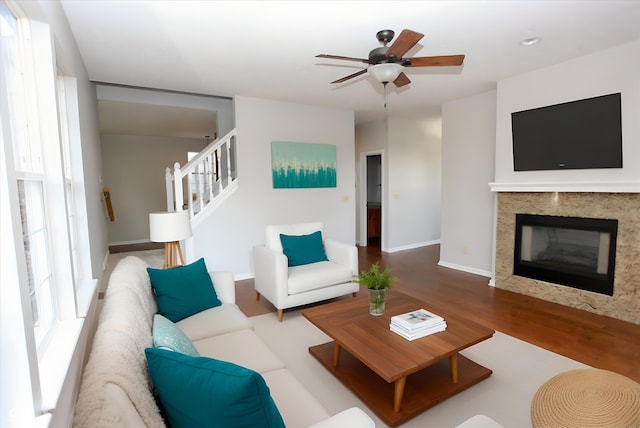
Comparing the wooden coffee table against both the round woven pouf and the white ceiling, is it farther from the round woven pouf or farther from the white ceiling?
the white ceiling

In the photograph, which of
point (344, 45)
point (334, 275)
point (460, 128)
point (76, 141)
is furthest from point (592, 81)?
point (76, 141)

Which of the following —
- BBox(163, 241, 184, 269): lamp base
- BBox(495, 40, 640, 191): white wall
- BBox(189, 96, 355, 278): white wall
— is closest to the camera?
BBox(163, 241, 184, 269): lamp base

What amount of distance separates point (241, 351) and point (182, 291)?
2.43ft

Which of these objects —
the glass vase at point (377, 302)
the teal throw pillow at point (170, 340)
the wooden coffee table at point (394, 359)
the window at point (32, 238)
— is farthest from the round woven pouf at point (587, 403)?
the window at point (32, 238)

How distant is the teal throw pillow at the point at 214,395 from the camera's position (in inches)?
34.3

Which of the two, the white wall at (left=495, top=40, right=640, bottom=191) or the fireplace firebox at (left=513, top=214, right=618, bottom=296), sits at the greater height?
the white wall at (left=495, top=40, right=640, bottom=191)

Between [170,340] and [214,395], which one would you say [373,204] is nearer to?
[170,340]

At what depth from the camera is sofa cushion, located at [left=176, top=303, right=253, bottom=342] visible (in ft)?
6.73

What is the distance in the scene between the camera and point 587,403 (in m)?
1.36

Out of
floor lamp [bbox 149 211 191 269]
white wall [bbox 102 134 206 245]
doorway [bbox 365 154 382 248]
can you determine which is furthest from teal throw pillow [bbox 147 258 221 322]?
white wall [bbox 102 134 206 245]

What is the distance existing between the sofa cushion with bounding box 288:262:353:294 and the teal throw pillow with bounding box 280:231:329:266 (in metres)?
0.09

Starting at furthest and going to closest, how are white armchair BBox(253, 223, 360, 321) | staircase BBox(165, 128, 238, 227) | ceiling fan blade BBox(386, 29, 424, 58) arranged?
1. staircase BBox(165, 128, 238, 227)
2. white armchair BBox(253, 223, 360, 321)
3. ceiling fan blade BBox(386, 29, 424, 58)

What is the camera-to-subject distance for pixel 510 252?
405 centimetres

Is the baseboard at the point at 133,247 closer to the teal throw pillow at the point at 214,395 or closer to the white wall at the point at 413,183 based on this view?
the white wall at the point at 413,183
